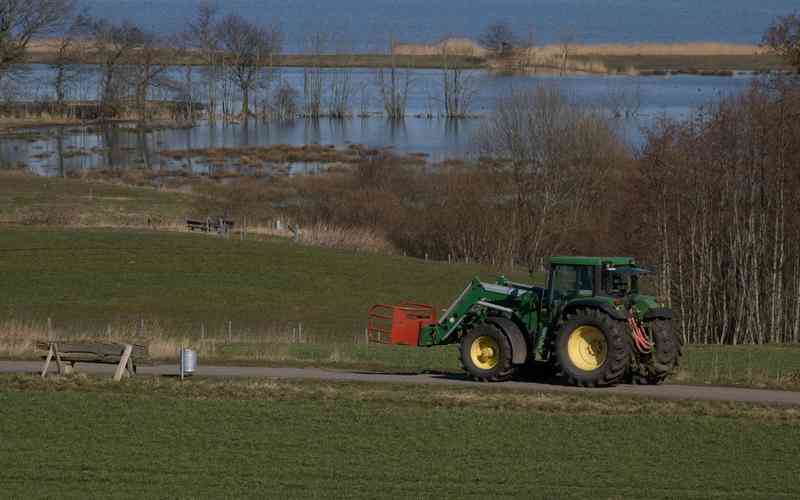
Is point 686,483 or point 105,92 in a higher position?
point 105,92

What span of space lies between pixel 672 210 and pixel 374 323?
644 inches

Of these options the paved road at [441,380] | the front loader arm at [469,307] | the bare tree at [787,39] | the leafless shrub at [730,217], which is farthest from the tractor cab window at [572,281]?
the bare tree at [787,39]

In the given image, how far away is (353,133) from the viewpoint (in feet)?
417

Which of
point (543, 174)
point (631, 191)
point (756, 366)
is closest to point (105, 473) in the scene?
point (756, 366)

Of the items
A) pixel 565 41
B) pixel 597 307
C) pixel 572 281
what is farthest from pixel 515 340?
pixel 565 41

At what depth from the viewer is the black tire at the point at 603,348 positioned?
74.9 feet

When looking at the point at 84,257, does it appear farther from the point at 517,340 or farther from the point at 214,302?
the point at 517,340

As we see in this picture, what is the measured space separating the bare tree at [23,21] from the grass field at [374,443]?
61219mm

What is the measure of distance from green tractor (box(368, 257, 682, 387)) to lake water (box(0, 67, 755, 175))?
200 feet

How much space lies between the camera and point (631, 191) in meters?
58.1

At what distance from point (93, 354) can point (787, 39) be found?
130 ft

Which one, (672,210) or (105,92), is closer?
(672,210)

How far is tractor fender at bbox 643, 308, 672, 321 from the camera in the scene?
78.5ft

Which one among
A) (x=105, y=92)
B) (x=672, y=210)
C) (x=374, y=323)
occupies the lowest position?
(x=374, y=323)
